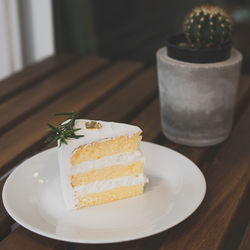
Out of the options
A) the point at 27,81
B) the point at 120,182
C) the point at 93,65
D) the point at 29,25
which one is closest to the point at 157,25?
the point at 93,65

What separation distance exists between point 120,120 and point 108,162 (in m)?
0.40

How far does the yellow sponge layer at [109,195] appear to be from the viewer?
2.81ft

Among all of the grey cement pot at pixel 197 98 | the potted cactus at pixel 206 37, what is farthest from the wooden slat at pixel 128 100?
the potted cactus at pixel 206 37

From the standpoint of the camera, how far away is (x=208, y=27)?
1040mm

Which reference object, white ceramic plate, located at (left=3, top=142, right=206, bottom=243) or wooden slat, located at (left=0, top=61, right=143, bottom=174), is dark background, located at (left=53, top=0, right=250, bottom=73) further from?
white ceramic plate, located at (left=3, top=142, right=206, bottom=243)

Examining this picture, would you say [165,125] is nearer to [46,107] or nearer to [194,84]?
[194,84]

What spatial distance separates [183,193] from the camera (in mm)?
864

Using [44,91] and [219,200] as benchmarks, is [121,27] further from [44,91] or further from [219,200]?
[219,200]

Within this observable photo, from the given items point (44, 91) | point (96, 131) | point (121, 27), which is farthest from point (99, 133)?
point (121, 27)

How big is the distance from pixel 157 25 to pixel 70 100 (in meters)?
0.82

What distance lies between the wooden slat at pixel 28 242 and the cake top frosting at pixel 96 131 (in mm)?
181

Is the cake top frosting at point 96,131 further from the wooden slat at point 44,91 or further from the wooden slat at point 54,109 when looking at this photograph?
the wooden slat at point 44,91

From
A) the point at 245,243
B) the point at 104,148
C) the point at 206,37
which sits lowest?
the point at 245,243

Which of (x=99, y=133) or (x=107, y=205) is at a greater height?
(x=99, y=133)
